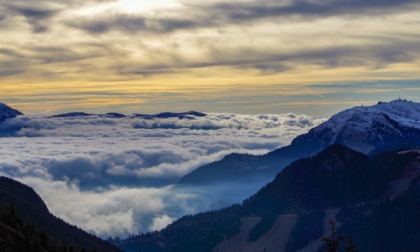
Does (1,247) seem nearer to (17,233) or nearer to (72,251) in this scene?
(17,233)

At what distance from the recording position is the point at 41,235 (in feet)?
589

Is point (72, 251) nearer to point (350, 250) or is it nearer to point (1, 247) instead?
point (1, 247)

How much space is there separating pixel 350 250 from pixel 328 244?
25.6ft

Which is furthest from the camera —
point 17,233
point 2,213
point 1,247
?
point 2,213

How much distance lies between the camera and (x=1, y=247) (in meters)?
152

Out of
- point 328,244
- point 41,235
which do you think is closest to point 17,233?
point 41,235

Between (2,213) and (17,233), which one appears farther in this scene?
(2,213)

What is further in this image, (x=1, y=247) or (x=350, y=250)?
(x=1, y=247)

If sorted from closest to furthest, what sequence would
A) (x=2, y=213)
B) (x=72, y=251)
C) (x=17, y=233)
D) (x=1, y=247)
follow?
1. (x=1, y=247)
2. (x=17, y=233)
3. (x=72, y=251)
4. (x=2, y=213)

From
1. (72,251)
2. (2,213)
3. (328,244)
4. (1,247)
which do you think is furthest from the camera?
(2,213)

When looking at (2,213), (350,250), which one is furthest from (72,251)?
(350,250)

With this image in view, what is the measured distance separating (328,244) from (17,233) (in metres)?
88.6

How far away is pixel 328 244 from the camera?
11969cm

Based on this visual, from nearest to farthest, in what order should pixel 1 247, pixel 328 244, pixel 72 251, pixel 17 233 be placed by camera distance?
pixel 328 244, pixel 1 247, pixel 17 233, pixel 72 251
